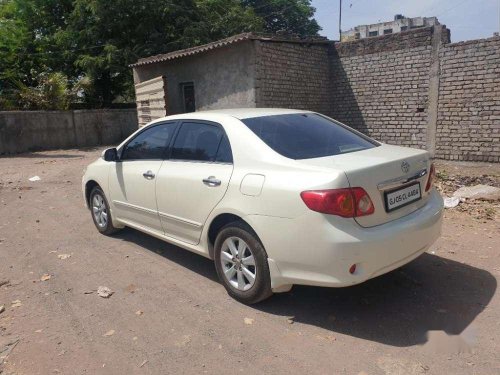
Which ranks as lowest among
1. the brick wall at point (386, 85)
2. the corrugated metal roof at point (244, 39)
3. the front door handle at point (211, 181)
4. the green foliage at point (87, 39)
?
the front door handle at point (211, 181)

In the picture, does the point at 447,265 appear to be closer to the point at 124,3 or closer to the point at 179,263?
the point at 179,263

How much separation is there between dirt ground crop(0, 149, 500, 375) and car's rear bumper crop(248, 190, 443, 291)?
1.42 ft

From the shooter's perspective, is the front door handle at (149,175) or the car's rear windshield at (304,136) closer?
the car's rear windshield at (304,136)

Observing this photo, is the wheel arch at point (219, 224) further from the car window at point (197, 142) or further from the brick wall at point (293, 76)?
the brick wall at point (293, 76)

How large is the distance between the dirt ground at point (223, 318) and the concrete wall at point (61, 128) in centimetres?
1154

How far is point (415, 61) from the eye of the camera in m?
9.90

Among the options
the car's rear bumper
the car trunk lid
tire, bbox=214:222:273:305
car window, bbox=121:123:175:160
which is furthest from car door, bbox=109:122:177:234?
the car trunk lid

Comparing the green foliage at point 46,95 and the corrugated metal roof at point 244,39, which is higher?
the corrugated metal roof at point 244,39

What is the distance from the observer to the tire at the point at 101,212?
5340mm

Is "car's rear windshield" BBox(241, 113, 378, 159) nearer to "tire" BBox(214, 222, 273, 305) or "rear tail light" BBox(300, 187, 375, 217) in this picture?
"rear tail light" BBox(300, 187, 375, 217)

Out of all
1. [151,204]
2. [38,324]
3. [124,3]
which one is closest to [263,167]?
[151,204]

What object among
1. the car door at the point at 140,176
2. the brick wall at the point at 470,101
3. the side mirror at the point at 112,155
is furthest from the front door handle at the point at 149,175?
the brick wall at the point at 470,101

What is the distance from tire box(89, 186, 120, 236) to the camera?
5340mm

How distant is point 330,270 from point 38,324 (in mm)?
2315
